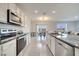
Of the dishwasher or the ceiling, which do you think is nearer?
the dishwasher

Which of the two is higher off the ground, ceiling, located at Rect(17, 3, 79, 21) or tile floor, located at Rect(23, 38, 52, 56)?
ceiling, located at Rect(17, 3, 79, 21)

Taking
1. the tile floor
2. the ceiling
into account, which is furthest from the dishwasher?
the ceiling

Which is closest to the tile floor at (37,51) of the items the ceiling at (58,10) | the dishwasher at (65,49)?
the ceiling at (58,10)

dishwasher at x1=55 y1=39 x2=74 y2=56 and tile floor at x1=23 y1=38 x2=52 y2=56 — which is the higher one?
dishwasher at x1=55 y1=39 x2=74 y2=56

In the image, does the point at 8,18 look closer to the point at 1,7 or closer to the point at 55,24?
the point at 1,7

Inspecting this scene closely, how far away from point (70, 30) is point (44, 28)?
3.44 feet

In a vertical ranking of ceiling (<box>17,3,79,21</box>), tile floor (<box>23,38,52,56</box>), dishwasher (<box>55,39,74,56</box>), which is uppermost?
ceiling (<box>17,3,79,21</box>)

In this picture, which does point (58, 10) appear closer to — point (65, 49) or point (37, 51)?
point (37, 51)

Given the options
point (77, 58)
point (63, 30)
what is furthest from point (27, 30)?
point (77, 58)

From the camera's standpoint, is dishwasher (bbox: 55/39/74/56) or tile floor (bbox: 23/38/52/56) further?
tile floor (bbox: 23/38/52/56)

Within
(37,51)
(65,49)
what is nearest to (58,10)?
(37,51)

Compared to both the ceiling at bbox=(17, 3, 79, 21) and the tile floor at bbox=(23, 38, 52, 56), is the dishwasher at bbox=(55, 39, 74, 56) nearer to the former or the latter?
the tile floor at bbox=(23, 38, 52, 56)

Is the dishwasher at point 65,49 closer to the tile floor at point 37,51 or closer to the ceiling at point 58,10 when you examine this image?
the tile floor at point 37,51

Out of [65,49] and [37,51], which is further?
[37,51]
